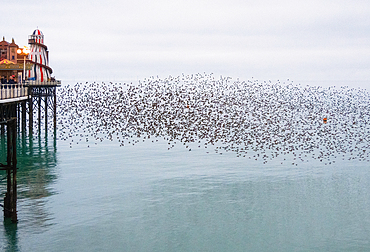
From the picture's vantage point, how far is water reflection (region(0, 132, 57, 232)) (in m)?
26.3

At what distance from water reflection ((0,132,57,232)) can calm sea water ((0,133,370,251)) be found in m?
0.09

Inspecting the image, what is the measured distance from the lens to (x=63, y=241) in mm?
22969

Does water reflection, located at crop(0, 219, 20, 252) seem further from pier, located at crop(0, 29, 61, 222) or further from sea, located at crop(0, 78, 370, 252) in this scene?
pier, located at crop(0, 29, 61, 222)

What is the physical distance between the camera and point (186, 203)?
99.1 feet

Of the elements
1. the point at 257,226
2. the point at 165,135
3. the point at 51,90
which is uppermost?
the point at 51,90

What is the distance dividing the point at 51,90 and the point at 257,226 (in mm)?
45226

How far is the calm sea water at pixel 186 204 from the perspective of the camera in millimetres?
23516

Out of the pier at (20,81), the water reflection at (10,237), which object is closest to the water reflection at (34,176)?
the water reflection at (10,237)

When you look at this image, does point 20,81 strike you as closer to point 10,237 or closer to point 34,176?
point 34,176

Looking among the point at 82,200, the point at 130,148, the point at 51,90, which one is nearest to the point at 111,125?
the point at 51,90

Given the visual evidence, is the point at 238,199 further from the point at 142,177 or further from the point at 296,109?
the point at 296,109

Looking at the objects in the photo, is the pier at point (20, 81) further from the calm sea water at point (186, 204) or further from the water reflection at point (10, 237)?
the calm sea water at point (186, 204)

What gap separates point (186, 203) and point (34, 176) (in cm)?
1472

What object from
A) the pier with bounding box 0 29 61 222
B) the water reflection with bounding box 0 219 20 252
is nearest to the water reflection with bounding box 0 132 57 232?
the water reflection with bounding box 0 219 20 252
